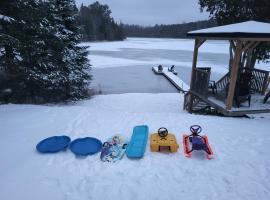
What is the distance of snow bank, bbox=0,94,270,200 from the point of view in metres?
3.28

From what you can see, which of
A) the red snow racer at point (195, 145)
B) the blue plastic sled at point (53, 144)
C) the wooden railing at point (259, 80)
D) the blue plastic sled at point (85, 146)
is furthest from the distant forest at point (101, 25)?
the red snow racer at point (195, 145)

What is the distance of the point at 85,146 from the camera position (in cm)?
443

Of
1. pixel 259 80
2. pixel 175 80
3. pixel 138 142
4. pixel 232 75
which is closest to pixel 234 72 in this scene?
pixel 232 75

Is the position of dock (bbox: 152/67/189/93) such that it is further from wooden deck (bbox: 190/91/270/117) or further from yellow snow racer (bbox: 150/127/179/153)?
yellow snow racer (bbox: 150/127/179/153)

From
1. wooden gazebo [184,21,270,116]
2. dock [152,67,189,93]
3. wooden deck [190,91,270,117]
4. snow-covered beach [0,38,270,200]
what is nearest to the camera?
snow-covered beach [0,38,270,200]

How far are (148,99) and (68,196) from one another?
9.00 metres

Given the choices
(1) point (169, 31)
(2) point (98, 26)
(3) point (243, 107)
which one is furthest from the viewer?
(1) point (169, 31)

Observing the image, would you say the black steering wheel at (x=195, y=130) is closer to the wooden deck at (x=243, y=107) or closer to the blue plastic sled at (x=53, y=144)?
the wooden deck at (x=243, y=107)

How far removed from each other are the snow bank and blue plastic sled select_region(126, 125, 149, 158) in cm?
14

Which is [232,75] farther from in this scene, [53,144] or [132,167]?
[53,144]

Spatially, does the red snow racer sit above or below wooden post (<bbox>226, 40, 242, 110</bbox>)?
below

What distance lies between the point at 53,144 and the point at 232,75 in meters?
4.62

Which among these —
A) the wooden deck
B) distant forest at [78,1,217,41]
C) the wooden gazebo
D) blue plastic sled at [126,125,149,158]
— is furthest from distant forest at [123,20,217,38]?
blue plastic sled at [126,125,149,158]

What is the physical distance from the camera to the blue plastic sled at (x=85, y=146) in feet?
13.8
